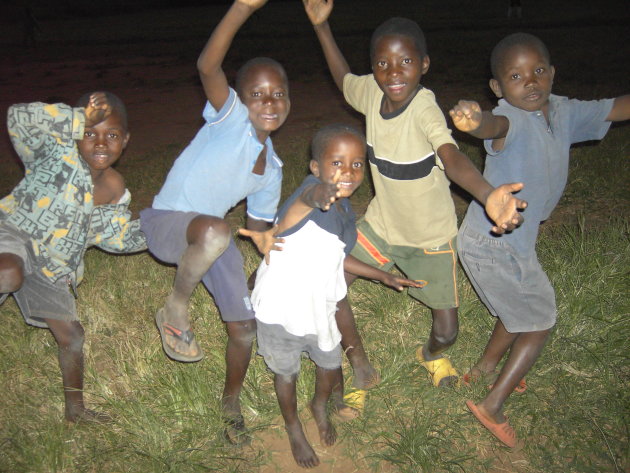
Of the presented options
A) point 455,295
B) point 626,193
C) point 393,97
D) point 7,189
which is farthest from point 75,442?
point 626,193

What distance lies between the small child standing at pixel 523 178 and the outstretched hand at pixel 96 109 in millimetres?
1830

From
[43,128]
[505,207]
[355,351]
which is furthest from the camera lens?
[355,351]

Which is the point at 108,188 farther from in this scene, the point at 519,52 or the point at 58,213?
the point at 519,52

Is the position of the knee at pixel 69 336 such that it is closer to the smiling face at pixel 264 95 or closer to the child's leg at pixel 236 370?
the child's leg at pixel 236 370

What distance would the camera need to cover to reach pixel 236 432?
288 cm

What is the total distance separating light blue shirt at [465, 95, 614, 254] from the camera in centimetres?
273

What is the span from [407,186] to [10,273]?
75.7 inches

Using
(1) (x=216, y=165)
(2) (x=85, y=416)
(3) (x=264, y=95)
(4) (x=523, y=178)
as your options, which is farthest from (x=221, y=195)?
(4) (x=523, y=178)

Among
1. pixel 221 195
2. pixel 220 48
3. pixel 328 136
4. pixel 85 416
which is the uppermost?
pixel 220 48

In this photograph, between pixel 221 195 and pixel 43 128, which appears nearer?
pixel 43 128

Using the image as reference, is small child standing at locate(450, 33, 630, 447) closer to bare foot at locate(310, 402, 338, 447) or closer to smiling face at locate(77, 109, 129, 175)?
bare foot at locate(310, 402, 338, 447)

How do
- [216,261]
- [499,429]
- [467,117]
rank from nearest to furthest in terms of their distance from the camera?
1. [467,117]
2. [216,261]
3. [499,429]

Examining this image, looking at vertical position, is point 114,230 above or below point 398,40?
below

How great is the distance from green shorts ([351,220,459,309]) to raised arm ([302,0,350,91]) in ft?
3.29
